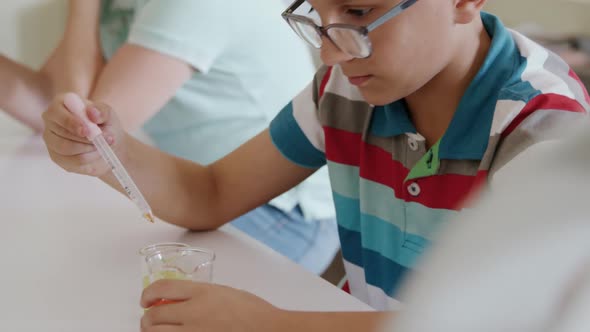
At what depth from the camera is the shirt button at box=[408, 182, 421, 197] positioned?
0.98 m

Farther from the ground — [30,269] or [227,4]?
[227,4]

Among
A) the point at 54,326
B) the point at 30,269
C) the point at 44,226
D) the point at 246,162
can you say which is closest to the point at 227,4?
the point at 246,162

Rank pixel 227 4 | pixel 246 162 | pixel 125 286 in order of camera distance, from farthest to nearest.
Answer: pixel 227 4 < pixel 246 162 < pixel 125 286

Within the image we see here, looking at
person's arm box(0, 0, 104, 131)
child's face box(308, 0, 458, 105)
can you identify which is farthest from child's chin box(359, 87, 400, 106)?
person's arm box(0, 0, 104, 131)

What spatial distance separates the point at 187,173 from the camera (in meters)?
1.22

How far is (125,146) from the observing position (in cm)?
112

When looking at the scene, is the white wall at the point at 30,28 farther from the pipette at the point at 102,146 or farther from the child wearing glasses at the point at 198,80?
the pipette at the point at 102,146

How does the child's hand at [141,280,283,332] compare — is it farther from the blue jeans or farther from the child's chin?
the blue jeans

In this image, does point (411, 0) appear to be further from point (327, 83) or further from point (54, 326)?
point (54, 326)

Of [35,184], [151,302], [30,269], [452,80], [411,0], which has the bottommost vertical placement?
[35,184]

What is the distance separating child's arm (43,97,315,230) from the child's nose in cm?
30

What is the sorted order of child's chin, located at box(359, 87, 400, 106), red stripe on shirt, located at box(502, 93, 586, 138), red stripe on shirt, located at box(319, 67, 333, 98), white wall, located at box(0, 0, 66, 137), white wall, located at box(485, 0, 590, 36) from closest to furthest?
red stripe on shirt, located at box(502, 93, 586, 138), child's chin, located at box(359, 87, 400, 106), red stripe on shirt, located at box(319, 67, 333, 98), white wall, located at box(0, 0, 66, 137), white wall, located at box(485, 0, 590, 36)

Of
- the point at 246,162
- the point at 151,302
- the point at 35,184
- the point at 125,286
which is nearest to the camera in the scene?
the point at 151,302

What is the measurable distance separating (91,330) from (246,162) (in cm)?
45
